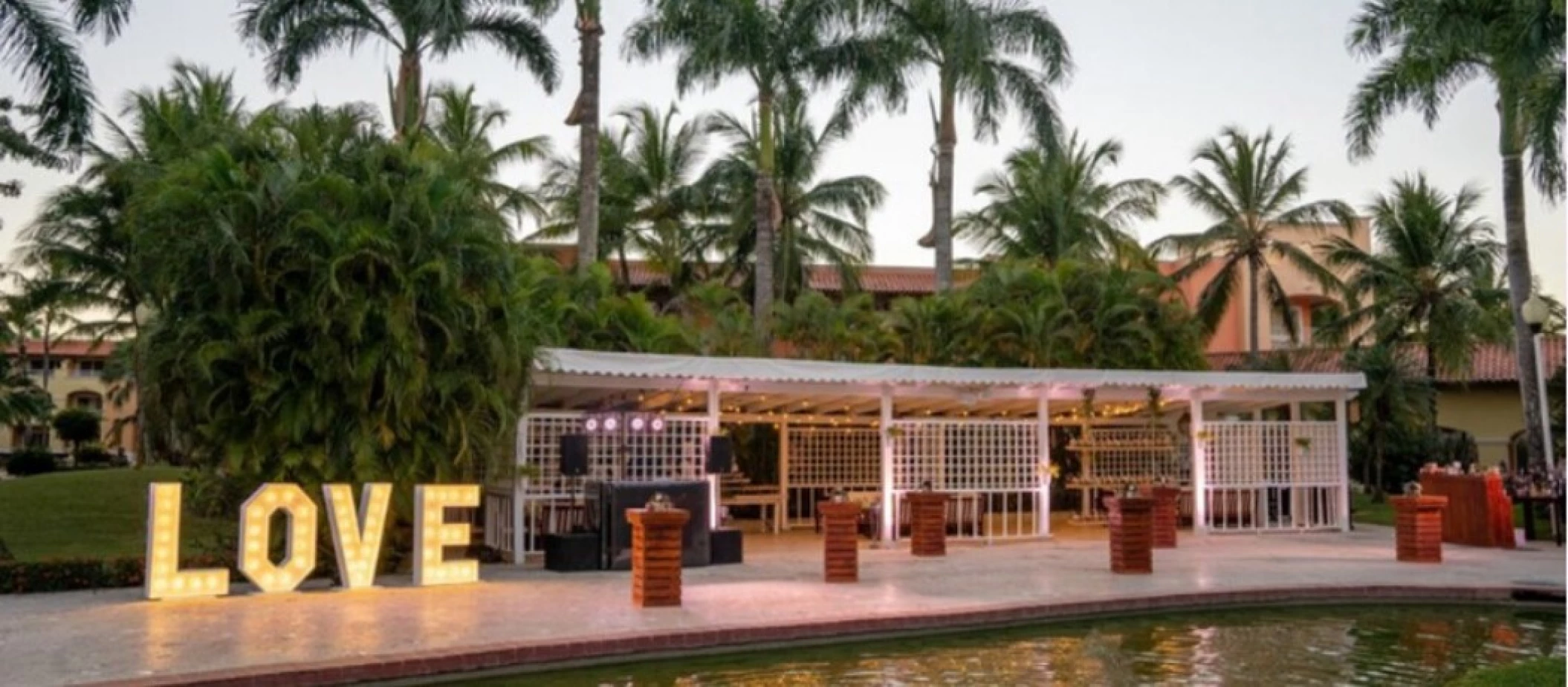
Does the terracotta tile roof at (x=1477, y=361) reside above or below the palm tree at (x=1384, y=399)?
above

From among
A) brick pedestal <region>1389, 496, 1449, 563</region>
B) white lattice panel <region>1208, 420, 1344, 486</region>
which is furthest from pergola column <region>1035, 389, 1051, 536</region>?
brick pedestal <region>1389, 496, 1449, 563</region>

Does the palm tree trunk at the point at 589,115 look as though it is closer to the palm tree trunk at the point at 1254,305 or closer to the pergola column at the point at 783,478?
the pergola column at the point at 783,478

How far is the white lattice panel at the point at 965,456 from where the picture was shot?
16.3m

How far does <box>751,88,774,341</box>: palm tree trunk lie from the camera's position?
24.7 meters

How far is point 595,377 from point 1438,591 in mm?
8692

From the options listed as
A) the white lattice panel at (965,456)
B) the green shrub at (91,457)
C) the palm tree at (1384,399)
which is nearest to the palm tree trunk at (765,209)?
the white lattice panel at (965,456)

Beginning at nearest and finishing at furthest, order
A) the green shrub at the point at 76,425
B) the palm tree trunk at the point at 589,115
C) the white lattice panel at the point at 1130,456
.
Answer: the white lattice panel at the point at 1130,456 → the palm tree trunk at the point at 589,115 → the green shrub at the point at 76,425

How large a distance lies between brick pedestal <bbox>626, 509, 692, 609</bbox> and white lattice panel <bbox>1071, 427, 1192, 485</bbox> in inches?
408

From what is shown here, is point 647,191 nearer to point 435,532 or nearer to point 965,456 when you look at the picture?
point 965,456

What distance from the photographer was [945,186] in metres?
25.2

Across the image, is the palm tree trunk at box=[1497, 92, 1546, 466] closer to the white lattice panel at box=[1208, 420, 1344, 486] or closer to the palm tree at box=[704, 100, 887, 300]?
the white lattice panel at box=[1208, 420, 1344, 486]

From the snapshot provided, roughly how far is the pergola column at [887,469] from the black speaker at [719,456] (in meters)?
2.56

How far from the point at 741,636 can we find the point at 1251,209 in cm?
2687

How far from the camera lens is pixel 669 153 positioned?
111ft
